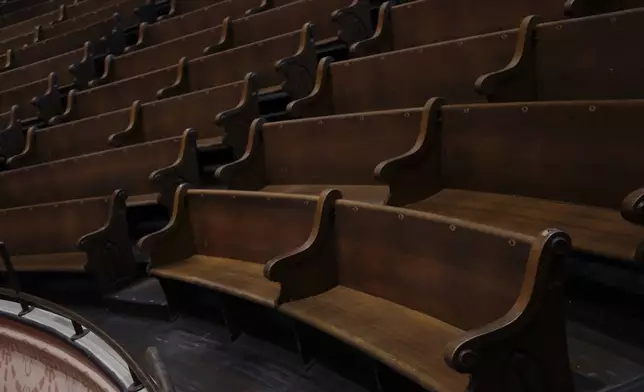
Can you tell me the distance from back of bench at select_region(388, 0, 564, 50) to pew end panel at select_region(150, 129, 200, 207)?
0.33 metres

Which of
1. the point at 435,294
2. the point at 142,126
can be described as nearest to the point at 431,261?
the point at 435,294

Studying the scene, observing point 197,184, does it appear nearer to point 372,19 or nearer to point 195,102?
point 195,102

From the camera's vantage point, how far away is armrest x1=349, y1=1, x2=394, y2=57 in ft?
3.22

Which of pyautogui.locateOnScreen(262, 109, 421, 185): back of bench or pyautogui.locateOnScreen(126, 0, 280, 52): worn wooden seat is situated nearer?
pyautogui.locateOnScreen(262, 109, 421, 185): back of bench

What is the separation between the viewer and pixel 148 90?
4.33ft

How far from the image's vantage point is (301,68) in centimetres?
102

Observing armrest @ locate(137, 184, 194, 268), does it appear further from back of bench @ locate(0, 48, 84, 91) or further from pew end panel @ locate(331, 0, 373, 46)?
back of bench @ locate(0, 48, 84, 91)

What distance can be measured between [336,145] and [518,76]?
0.78 feet

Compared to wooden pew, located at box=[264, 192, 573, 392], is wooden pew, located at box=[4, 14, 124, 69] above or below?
above

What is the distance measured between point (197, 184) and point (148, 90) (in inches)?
15.9

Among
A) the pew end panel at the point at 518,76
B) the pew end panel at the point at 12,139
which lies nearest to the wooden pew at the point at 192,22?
the pew end panel at the point at 12,139

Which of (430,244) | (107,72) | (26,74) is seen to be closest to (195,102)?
(107,72)

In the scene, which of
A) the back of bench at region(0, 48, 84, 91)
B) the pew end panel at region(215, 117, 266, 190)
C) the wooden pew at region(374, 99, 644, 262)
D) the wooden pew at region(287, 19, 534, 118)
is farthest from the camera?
the back of bench at region(0, 48, 84, 91)

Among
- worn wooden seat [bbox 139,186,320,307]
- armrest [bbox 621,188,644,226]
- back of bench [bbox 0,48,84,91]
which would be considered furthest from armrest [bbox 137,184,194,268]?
back of bench [bbox 0,48,84,91]
